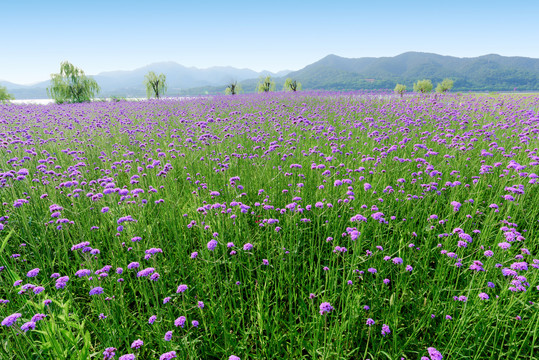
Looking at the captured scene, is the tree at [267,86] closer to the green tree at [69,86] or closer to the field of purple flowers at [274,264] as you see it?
the green tree at [69,86]

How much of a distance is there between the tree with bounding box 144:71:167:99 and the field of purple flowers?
35.4 metres

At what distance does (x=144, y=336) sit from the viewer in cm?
214

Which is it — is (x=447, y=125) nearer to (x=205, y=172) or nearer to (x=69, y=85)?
(x=205, y=172)

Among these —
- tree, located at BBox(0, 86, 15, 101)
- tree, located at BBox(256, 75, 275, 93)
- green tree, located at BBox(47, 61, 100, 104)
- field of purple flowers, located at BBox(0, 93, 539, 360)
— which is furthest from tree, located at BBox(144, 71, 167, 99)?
field of purple flowers, located at BBox(0, 93, 539, 360)

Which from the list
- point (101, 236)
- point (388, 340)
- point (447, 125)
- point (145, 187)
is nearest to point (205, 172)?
point (145, 187)

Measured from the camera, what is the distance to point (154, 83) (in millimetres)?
38031

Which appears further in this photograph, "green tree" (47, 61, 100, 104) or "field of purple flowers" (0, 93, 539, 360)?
"green tree" (47, 61, 100, 104)

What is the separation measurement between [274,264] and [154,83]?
4181cm

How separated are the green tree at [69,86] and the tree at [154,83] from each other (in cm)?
873

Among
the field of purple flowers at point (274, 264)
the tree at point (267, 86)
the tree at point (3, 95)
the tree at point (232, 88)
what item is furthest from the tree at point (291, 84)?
the tree at point (3, 95)

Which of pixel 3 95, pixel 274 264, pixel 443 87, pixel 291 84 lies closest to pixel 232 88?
pixel 291 84

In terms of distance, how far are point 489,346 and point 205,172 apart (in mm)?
4634

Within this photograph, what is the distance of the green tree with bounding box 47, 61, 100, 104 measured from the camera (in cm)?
2766

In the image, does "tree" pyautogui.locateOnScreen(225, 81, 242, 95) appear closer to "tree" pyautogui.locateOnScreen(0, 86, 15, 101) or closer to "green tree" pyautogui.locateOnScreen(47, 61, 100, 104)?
"green tree" pyautogui.locateOnScreen(47, 61, 100, 104)
